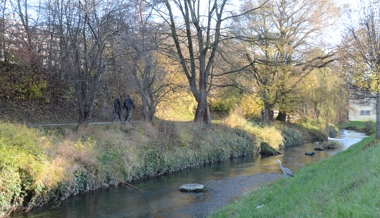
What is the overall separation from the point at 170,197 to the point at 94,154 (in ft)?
13.3

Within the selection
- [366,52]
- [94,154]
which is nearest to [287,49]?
[366,52]

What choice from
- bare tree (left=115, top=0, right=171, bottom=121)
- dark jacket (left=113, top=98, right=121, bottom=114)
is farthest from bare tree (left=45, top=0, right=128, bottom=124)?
dark jacket (left=113, top=98, right=121, bottom=114)

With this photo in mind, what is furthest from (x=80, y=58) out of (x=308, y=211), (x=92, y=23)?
(x=308, y=211)

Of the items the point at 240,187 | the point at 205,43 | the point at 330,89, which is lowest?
the point at 240,187

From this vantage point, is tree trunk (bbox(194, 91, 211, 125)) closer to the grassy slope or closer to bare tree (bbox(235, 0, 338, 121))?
bare tree (bbox(235, 0, 338, 121))

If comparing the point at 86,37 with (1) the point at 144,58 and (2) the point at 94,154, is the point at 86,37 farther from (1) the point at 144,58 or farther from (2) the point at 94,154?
(2) the point at 94,154

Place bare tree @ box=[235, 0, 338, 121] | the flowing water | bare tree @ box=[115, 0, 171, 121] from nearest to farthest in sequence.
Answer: the flowing water
bare tree @ box=[115, 0, 171, 121]
bare tree @ box=[235, 0, 338, 121]

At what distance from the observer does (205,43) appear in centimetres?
2686

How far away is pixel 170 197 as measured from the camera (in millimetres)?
13812

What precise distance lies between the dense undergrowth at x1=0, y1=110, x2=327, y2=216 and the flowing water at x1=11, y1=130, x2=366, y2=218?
59cm

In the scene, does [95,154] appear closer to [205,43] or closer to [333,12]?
[205,43]

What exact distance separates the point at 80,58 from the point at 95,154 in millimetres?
4588

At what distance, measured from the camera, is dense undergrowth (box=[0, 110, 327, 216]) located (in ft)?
38.3

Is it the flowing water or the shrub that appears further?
the shrub
